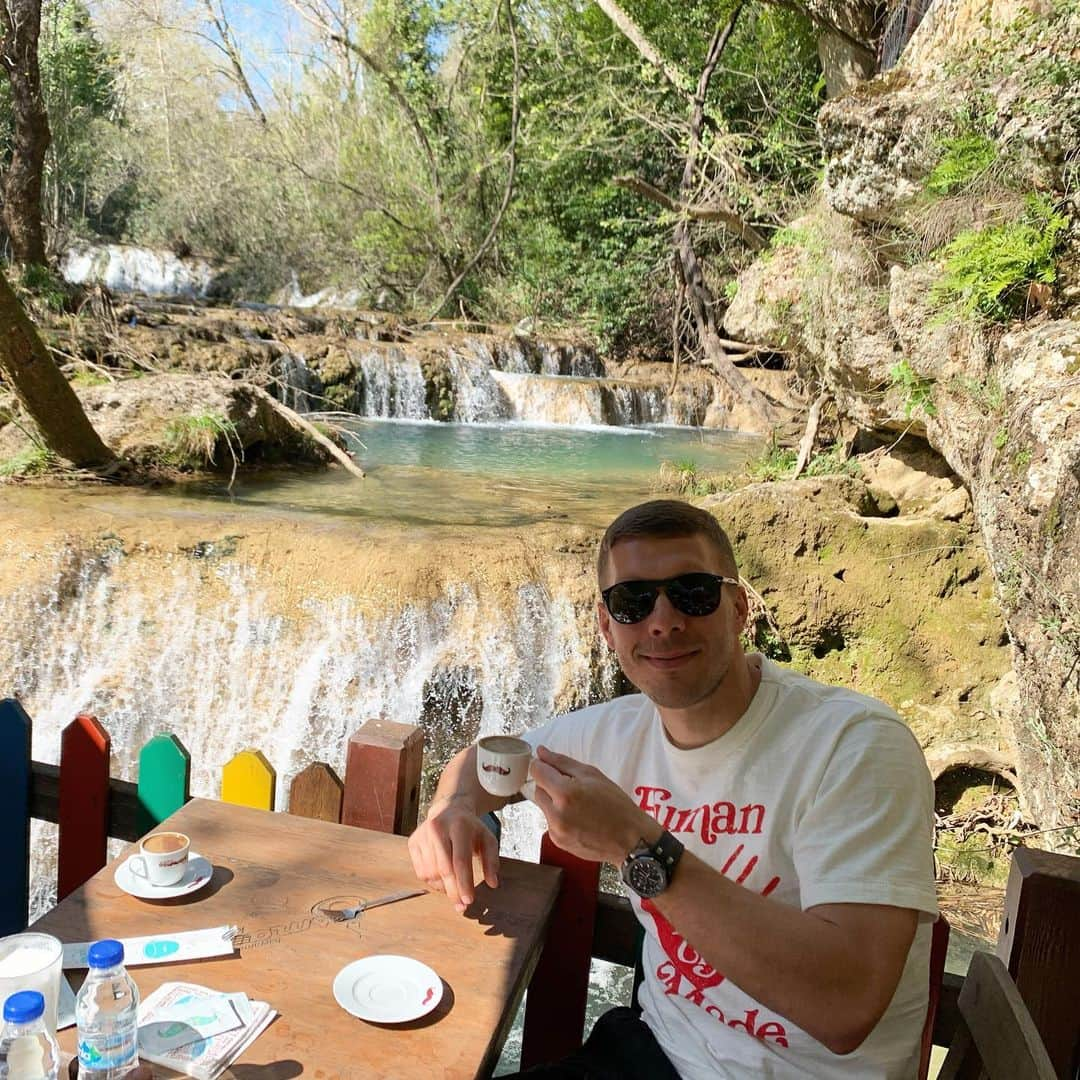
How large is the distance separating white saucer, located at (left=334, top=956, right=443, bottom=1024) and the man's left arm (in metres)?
0.38

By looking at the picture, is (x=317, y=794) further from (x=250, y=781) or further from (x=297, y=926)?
(x=297, y=926)

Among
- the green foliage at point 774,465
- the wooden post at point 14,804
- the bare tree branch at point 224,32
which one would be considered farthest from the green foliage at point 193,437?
the bare tree branch at point 224,32

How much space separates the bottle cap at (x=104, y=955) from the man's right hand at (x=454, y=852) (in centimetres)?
61

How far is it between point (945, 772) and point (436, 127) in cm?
1774

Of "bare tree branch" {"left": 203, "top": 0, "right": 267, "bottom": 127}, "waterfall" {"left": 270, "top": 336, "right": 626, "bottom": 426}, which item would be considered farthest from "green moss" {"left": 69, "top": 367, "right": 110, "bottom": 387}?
"bare tree branch" {"left": 203, "top": 0, "right": 267, "bottom": 127}

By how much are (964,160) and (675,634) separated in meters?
4.73

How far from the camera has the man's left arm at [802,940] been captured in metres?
1.34

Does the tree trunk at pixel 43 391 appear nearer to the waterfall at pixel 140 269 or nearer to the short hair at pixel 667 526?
the short hair at pixel 667 526

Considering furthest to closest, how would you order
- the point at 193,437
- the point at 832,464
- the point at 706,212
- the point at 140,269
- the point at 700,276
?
the point at 140,269
the point at 700,276
the point at 706,212
the point at 832,464
the point at 193,437

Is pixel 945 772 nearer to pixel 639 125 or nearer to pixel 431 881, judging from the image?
pixel 431 881

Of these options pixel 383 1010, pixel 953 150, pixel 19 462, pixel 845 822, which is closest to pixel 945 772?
pixel 953 150

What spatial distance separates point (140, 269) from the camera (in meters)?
23.3

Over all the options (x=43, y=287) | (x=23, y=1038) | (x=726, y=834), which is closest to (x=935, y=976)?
(x=726, y=834)

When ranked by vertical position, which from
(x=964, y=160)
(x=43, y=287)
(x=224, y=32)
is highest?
(x=224, y=32)
